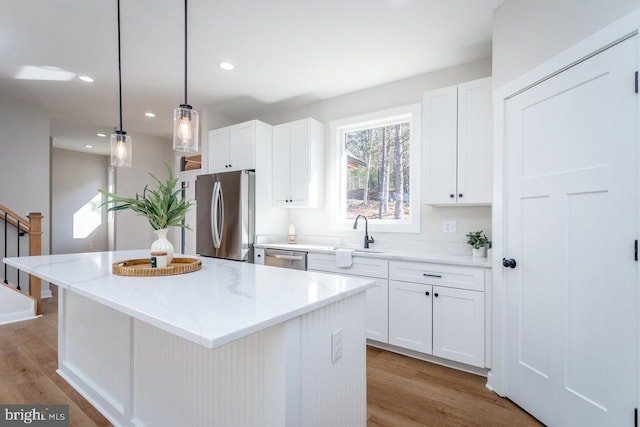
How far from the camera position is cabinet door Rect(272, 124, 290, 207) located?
385 cm

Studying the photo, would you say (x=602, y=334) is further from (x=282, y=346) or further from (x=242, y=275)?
(x=242, y=275)

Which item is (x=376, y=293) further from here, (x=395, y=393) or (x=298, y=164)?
(x=298, y=164)

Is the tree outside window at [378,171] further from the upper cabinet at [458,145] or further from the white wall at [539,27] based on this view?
the white wall at [539,27]

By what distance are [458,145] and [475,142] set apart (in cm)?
14

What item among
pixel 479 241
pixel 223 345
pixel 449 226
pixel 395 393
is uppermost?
pixel 449 226

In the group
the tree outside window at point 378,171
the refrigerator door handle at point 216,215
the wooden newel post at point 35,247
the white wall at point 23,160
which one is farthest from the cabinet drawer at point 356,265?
the white wall at point 23,160

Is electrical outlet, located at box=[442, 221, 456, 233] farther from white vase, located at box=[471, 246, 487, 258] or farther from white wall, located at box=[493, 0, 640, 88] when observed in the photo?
white wall, located at box=[493, 0, 640, 88]

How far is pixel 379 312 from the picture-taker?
9.14 feet

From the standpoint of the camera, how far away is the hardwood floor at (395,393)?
1839 mm

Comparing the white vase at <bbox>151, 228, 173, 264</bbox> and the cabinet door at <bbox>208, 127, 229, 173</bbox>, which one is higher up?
the cabinet door at <bbox>208, 127, 229, 173</bbox>

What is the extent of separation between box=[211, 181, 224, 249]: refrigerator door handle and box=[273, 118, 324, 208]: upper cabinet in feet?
2.22

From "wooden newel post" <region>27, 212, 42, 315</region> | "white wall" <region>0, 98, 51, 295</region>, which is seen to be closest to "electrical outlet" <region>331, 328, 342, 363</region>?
"wooden newel post" <region>27, 212, 42, 315</region>

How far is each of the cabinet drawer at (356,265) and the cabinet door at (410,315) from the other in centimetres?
14

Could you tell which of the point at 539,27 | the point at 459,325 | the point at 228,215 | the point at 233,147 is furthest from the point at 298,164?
the point at 539,27
